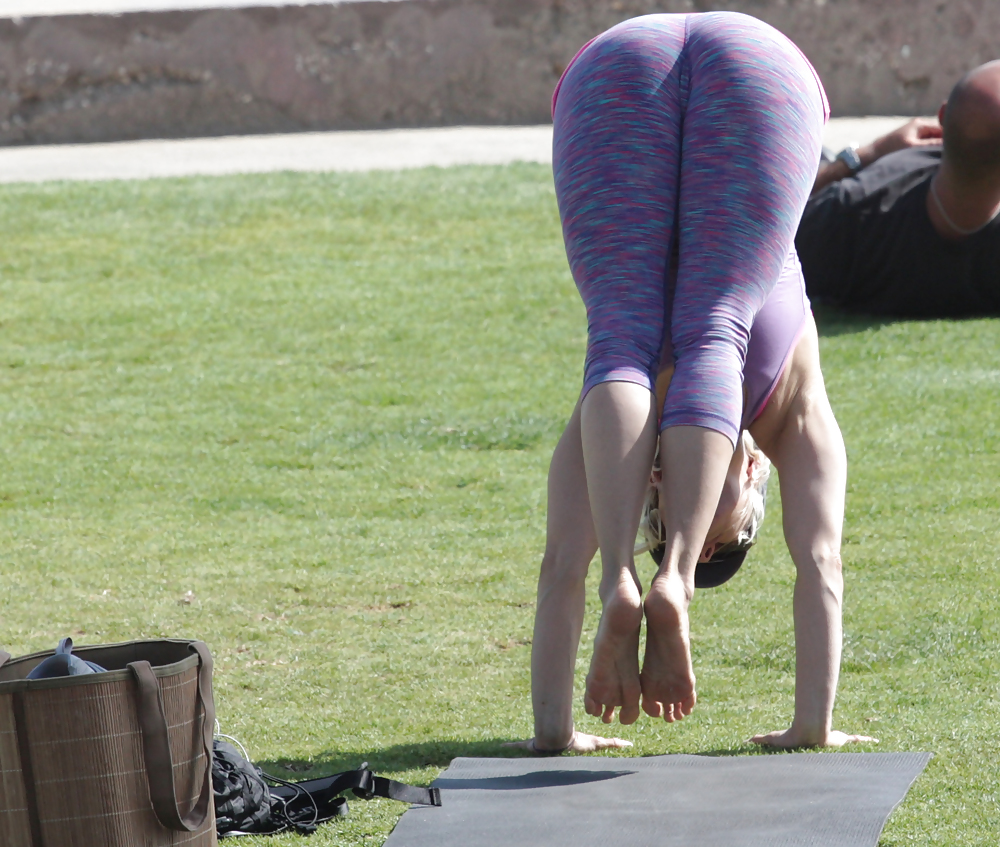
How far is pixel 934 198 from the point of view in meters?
6.73

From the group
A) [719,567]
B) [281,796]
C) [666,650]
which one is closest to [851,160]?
[719,567]

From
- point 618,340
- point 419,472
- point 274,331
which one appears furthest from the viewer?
point 274,331

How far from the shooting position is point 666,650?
8.19 feet

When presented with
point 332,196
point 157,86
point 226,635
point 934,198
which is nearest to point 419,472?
point 226,635

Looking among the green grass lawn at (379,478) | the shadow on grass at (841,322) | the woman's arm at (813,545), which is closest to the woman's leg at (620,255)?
the woman's arm at (813,545)

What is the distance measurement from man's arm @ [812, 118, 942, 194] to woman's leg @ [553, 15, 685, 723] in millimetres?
4454

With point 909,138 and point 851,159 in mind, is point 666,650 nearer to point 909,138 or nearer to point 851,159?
point 851,159

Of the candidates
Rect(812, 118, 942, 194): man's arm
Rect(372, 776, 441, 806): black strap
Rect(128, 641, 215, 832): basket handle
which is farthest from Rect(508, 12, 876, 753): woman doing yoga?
Rect(812, 118, 942, 194): man's arm

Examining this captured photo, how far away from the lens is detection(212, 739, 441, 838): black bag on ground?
8.57 ft

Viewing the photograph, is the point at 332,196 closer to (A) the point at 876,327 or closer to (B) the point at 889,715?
(A) the point at 876,327

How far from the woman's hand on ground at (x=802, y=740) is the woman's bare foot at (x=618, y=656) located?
1.76ft

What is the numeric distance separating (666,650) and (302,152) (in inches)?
327

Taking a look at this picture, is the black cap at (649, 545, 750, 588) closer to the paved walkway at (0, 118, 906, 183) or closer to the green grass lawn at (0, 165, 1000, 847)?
the green grass lawn at (0, 165, 1000, 847)

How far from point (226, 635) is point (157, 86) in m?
7.73
